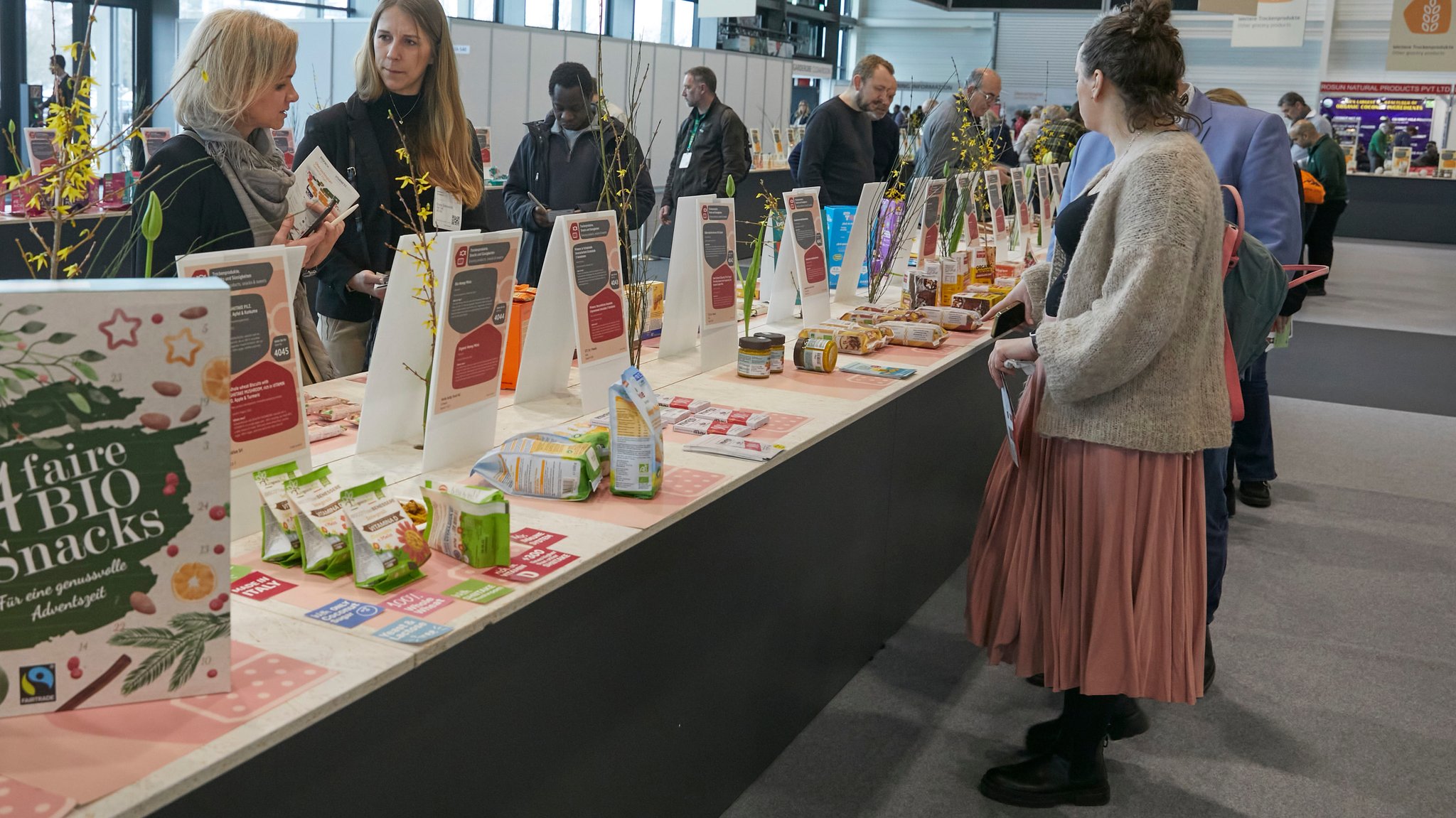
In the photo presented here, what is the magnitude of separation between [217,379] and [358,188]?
173 cm

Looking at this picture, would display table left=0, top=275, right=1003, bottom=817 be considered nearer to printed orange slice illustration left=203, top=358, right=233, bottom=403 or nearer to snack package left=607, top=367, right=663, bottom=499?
snack package left=607, top=367, right=663, bottom=499

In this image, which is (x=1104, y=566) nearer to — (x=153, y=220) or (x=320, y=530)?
(x=320, y=530)

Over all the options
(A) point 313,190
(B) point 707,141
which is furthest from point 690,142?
(A) point 313,190

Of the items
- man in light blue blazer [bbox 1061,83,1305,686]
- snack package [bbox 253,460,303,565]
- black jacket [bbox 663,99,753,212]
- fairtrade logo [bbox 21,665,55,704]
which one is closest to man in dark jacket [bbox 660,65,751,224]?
black jacket [bbox 663,99,753,212]

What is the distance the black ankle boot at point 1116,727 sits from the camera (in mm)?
2555

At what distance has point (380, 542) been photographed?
1.53 m

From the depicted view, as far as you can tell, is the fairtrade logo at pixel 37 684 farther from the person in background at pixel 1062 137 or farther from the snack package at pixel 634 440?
the person in background at pixel 1062 137

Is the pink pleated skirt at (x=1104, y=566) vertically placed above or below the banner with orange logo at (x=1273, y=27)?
below

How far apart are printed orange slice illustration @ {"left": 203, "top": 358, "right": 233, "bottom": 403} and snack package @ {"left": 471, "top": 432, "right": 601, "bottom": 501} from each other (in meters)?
0.75

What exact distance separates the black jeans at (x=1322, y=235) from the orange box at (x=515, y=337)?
5005 mm

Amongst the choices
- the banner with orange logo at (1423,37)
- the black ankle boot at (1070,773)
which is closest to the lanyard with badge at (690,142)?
the black ankle boot at (1070,773)

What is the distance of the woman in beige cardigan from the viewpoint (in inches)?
79.5

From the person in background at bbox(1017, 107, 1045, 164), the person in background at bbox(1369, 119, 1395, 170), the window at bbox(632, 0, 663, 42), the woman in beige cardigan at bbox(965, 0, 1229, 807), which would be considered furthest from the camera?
the window at bbox(632, 0, 663, 42)

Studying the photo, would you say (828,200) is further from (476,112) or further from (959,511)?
(476,112)
